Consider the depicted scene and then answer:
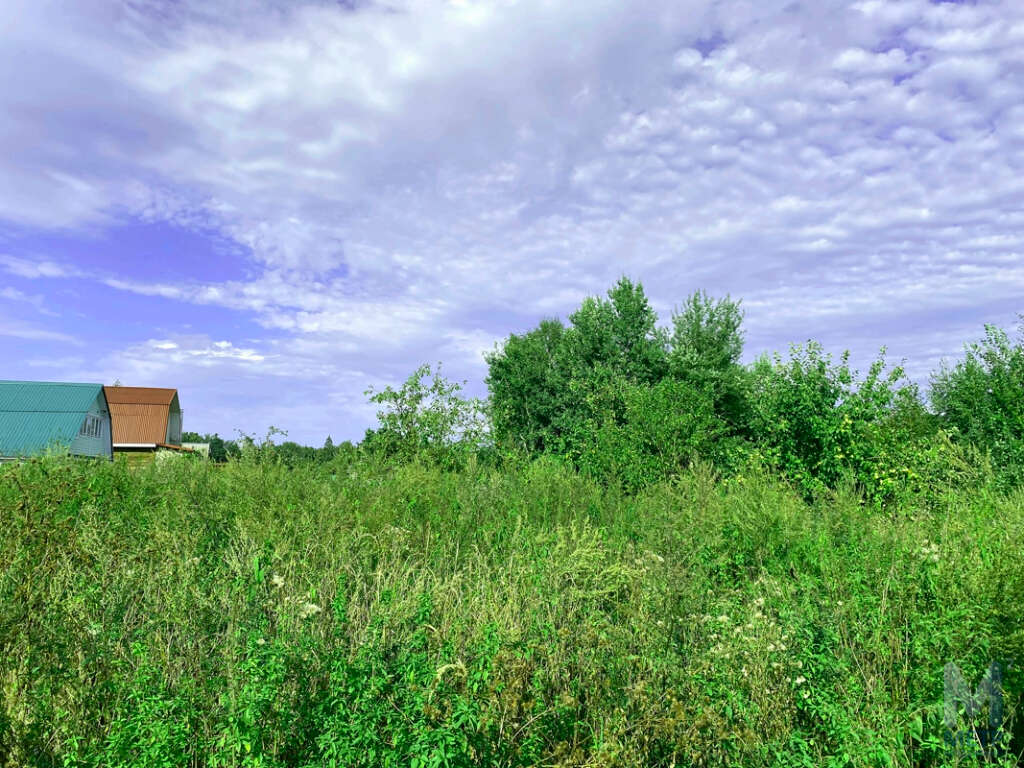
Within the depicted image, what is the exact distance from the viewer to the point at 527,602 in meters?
3.99

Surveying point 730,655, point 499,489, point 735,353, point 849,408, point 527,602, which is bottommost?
point 730,655

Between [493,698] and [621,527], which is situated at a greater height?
[621,527]

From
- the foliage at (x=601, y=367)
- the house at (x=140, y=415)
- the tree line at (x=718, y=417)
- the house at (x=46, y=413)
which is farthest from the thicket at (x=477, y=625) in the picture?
the house at (x=140, y=415)

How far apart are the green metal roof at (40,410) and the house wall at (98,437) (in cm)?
58

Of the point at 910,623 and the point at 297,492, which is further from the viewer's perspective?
the point at 297,492

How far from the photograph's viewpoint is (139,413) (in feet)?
145

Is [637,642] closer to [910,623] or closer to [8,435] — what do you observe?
[910,623]

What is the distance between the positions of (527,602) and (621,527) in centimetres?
271

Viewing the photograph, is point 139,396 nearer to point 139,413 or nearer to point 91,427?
point 139,413

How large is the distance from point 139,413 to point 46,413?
538 inches

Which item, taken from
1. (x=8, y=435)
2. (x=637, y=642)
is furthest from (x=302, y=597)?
(x=8, y=435)

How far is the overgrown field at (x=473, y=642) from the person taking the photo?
281cm

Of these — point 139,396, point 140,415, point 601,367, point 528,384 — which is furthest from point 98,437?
point 601,367

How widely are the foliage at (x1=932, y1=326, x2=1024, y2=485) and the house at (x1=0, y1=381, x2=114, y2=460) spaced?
3367cm
